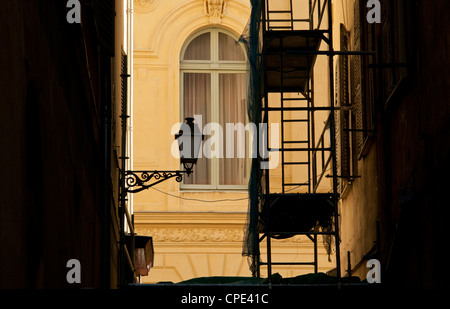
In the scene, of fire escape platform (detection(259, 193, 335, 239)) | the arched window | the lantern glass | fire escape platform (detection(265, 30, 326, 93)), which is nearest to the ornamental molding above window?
the arched window

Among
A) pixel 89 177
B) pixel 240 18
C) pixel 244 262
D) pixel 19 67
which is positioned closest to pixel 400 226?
pixel 89 177

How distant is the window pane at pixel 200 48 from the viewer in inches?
962

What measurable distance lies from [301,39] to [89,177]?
441 cm

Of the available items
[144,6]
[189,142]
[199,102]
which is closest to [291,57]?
[189,142]

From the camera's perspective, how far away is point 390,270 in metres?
11.6

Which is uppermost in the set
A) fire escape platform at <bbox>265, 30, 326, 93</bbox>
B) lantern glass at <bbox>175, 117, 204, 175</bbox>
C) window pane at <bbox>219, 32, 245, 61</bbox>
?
window pane at <bbox>219, 32, 245, 61</bbox>

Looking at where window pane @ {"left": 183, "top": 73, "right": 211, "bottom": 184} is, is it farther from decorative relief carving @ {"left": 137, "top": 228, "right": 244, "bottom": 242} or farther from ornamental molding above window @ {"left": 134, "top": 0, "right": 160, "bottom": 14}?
ornamental molding above window @ {"left": 134, "top": 0, "right": 160, "bottom": 14}

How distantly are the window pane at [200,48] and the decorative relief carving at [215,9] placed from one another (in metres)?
0.42

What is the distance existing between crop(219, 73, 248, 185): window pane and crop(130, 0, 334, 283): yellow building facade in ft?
0.07

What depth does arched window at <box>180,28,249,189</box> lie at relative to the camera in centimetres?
2389

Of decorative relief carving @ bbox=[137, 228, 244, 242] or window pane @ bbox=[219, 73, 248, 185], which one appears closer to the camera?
decorative relief carving @ bbox=[137, 228, 244, 242]

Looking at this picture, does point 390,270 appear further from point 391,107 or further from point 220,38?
point 220,38

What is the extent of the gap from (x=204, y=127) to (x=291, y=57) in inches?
340

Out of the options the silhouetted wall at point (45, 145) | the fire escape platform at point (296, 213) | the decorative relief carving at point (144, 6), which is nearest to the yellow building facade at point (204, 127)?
the decorative relief carving at point (144, 6)
